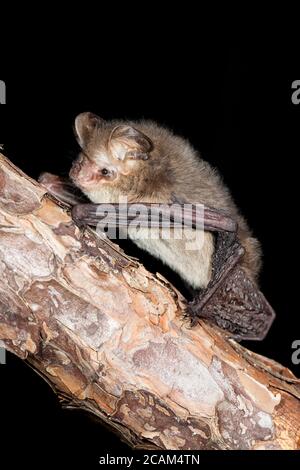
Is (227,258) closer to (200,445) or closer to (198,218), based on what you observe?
(198,218)

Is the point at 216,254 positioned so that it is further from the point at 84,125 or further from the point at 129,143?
the point at 84,125

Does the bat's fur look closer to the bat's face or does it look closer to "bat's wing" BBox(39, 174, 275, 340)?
the bat's face

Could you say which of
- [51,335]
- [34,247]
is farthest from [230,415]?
[34,247]

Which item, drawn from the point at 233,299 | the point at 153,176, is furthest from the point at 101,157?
the point at 233,299

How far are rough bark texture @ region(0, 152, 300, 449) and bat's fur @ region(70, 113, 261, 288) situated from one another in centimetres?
60

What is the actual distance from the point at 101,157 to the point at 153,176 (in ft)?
1.06

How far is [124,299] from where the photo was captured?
2.57 metres

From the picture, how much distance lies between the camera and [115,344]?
251cm

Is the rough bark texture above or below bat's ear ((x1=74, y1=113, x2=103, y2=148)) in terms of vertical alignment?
below

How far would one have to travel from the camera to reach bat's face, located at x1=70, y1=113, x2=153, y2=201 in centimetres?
313

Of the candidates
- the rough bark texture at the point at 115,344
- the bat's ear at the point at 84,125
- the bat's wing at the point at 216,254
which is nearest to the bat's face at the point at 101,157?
the bat's ear at the point at 84,125

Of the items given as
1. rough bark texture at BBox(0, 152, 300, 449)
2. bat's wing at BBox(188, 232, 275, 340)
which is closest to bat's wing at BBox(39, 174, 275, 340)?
bat's wing at BBox(188, 232, 275, 340)

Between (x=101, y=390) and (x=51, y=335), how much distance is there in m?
0.35

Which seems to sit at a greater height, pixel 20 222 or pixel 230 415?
pixel 20 222
